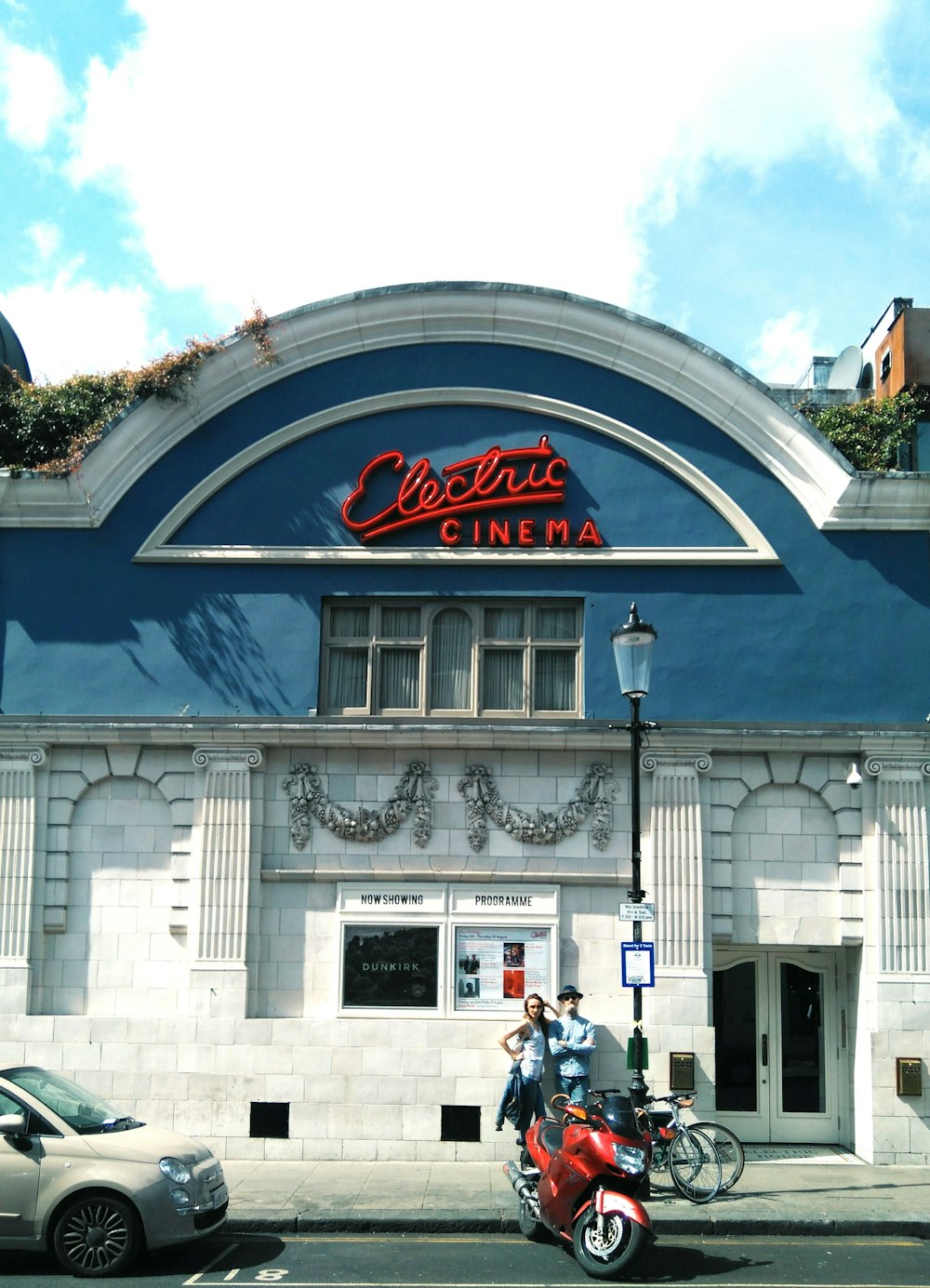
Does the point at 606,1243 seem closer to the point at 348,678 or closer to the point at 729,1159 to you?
the point at 729,1159

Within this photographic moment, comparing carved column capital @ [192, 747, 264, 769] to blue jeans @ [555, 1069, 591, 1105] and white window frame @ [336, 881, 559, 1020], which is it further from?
blue jeans @ [555, 1069, 591, 1105]

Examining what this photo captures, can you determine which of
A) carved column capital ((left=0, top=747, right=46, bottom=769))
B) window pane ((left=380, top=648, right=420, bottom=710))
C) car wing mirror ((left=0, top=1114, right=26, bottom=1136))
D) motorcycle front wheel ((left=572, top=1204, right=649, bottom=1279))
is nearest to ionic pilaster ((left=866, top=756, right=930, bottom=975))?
window pane ((left=380, top=648, right=420, bottom=710))

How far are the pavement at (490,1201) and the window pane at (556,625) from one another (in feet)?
21.4

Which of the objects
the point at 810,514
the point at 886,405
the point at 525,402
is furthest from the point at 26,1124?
the point at 886,405

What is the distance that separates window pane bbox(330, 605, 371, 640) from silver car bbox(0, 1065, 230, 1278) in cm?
754

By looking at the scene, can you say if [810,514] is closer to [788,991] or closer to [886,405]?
[886,405]

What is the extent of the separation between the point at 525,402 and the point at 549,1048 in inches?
322

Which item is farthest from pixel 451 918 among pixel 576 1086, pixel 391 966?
pixel 576 1086

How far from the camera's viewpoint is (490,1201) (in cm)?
1380

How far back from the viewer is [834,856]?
16.9 metres

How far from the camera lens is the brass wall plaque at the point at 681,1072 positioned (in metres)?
16.0

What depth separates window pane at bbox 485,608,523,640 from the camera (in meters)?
17.4

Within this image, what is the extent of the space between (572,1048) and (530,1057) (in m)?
0.70

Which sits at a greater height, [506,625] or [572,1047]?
[506,625]
